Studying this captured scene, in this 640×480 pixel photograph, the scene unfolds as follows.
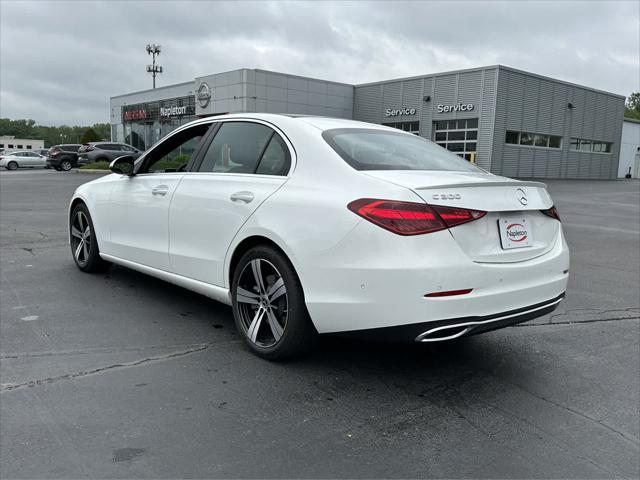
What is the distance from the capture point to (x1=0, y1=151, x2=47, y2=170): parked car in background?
43.7 metres

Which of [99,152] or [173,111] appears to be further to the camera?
[173,111]

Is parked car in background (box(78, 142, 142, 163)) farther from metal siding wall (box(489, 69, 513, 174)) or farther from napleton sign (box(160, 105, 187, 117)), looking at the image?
metal siding wall (box(489, 69, 513, 174))

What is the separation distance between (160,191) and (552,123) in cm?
3802

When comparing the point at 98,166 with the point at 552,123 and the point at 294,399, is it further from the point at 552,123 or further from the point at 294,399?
the point at 294,399

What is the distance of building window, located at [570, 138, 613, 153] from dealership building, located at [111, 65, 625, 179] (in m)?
0.08

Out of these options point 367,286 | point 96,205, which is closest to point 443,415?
point 367,286

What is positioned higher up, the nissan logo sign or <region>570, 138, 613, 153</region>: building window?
the nissan logo sign

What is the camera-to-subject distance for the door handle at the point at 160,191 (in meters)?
4.66

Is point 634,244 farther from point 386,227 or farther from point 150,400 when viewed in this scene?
point 150,400

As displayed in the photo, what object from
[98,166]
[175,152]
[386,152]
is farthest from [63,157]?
[386,152]

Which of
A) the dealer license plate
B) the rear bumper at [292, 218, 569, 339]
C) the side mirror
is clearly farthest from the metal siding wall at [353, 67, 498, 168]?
the rear bumper at [292, 218, 569, 339]

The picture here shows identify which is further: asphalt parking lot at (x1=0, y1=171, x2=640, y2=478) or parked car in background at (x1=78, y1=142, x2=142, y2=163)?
parked car in background at (x1=78, y1=142, x2=142, y2=163)

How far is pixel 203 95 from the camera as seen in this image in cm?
3934

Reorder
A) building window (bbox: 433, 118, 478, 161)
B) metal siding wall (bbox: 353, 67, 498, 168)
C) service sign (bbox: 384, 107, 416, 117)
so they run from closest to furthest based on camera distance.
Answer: metal siding wall (bbox: 353, 67, 498, 168) < building window (bbox: 433, 118, 478, 161) < service sign (bbox: 384, 107, 416, 117)
